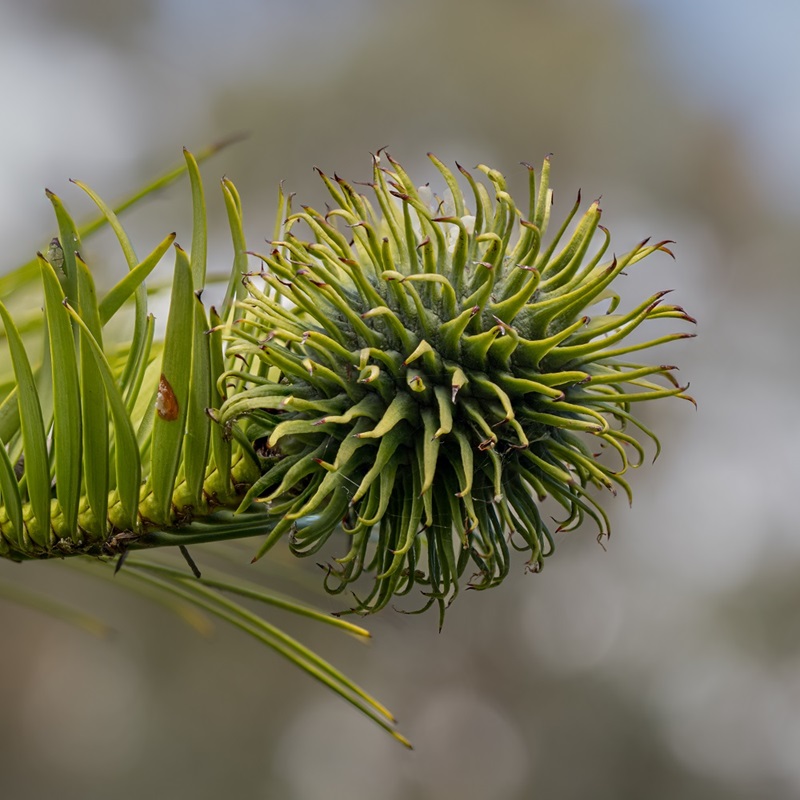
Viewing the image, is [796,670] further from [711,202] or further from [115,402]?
[115,402]

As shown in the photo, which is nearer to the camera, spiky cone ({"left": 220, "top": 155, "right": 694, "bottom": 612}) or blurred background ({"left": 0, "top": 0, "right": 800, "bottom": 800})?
spiky cone ({"left": 220, "top": 155, "right": 694, "bottom": 612})

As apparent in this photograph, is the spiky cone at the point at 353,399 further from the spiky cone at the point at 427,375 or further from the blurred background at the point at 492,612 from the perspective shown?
the blurred background at the point at 492,612

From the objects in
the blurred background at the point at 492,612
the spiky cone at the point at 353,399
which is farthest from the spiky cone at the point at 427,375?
the blurred background at the point at 492,612

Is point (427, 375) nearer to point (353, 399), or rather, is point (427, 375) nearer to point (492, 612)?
point (353, 399)

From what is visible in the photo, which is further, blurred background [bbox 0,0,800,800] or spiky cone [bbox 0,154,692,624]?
blurred background [bbox 0,0,800,800]

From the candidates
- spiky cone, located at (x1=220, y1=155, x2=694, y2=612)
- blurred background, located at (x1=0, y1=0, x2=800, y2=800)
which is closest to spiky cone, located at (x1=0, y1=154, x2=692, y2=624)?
spiky cone, located at (x1=220, y1=155, x2=694, y2=612)

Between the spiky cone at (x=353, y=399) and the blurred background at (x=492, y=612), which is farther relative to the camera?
the blurred background at (x=492, y=612)

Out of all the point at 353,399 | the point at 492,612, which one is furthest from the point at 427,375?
the point at 492,612

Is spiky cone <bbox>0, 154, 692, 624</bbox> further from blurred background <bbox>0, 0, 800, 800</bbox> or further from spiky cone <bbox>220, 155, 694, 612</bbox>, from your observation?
blurred background <bbox>0, 0, 800, 800</bbox>
